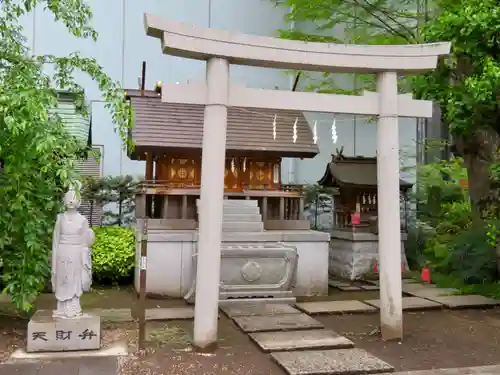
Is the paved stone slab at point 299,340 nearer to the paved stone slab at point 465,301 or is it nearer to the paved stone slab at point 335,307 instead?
the paved stone slab at point 335,307

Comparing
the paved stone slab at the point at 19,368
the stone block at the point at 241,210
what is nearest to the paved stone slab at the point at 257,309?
the stone block at the point at 241,210

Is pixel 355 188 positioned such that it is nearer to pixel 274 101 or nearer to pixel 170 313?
pixel 170 313

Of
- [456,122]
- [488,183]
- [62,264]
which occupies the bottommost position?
[62,264]

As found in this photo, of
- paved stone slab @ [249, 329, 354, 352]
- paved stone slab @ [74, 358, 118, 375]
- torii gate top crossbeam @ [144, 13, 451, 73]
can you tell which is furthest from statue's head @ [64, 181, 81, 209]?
paved stone slab @ [249, 329, 354, 352]

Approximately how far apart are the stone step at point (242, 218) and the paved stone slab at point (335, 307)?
2565mm

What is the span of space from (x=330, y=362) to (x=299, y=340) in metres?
1.03

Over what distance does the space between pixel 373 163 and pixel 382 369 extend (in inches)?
387

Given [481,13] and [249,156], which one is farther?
[249,156]

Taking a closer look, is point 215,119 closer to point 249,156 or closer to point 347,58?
point 347,58

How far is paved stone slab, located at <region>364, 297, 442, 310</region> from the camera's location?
988cm

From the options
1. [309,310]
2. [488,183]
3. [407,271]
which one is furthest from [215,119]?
[407,271]

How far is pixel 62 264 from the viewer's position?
22.6 feet

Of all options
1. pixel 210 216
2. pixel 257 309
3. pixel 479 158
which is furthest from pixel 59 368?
pixel 479 158

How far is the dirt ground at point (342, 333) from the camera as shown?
20.6 feet
